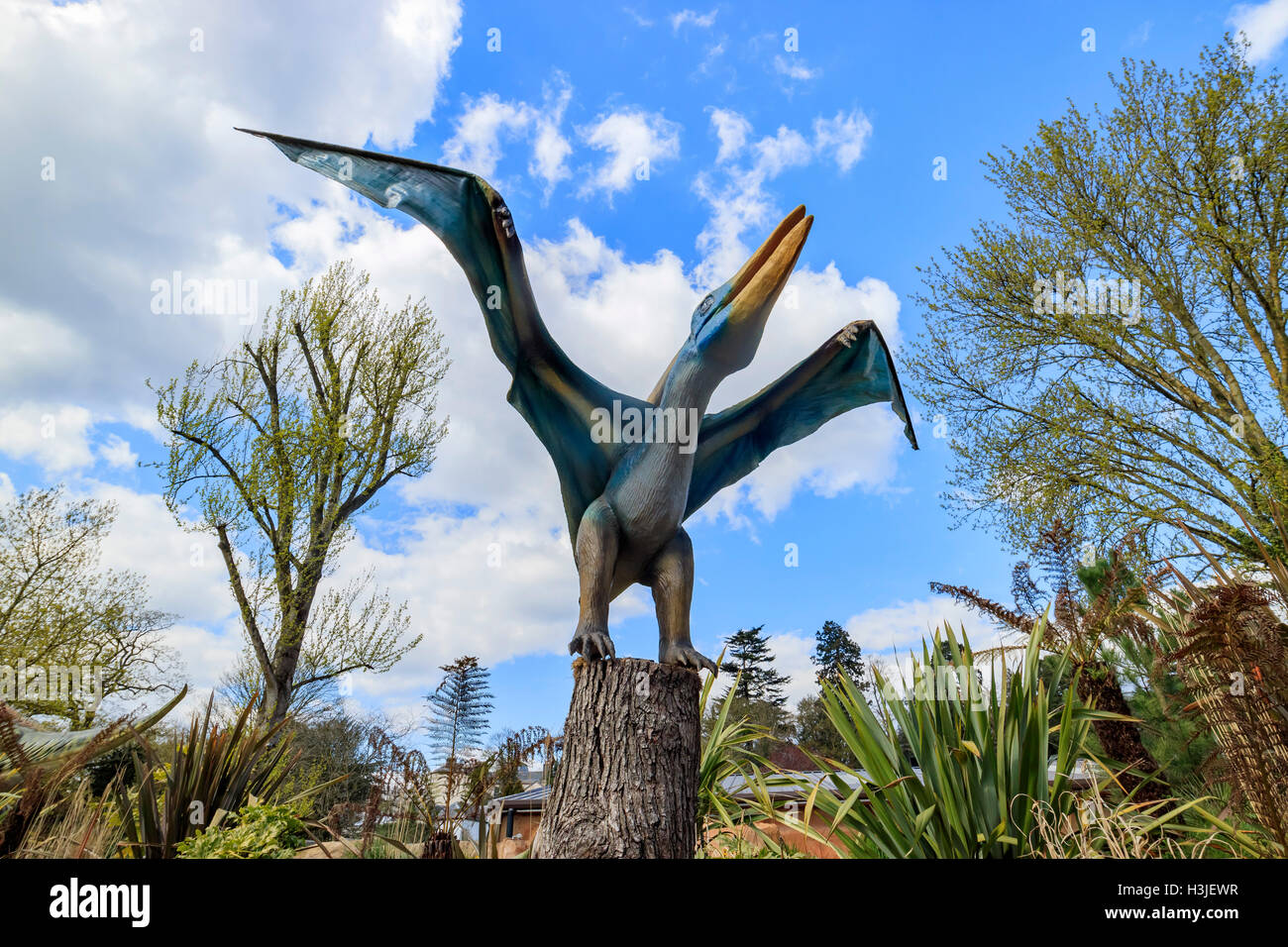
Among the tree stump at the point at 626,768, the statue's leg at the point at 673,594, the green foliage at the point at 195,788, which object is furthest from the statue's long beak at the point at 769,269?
the green foliage at the point at 195,788

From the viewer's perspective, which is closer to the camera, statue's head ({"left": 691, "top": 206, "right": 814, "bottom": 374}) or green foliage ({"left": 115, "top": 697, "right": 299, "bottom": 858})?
statue's head ({"left": 691, "top": 206, "right": 814, "bottom": 374})

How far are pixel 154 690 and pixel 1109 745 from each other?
33.8 feet

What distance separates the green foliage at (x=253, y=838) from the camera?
3.66 meters

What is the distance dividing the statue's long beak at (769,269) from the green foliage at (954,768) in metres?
1.94

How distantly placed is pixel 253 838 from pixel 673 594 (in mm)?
2541

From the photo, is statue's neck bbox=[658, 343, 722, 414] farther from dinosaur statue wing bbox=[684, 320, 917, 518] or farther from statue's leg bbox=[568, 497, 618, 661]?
statue's leg bbox=[568, 497, 618, 661]

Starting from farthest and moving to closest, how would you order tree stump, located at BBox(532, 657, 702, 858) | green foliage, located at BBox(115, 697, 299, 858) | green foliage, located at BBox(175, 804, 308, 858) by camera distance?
green foliage, located at BBox(115, 697, 299, 858), green foliage, located at BBox(175, 804, 308, 858), tree stump, located at BBox(532, 657, 702, 858)

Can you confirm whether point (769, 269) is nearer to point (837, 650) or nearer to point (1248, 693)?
point (1248, 693)

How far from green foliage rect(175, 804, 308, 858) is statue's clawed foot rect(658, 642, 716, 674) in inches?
77.0


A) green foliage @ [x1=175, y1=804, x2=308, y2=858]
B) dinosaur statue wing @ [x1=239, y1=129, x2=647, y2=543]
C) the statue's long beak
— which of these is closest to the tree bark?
the statue's long beak

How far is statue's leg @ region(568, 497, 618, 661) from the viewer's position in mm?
2881

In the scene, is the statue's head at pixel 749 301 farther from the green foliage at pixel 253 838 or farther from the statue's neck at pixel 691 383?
the green foliage at pixel 253 838

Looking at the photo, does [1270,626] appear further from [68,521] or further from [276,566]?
[68,521]

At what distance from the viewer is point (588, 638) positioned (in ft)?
9.47
